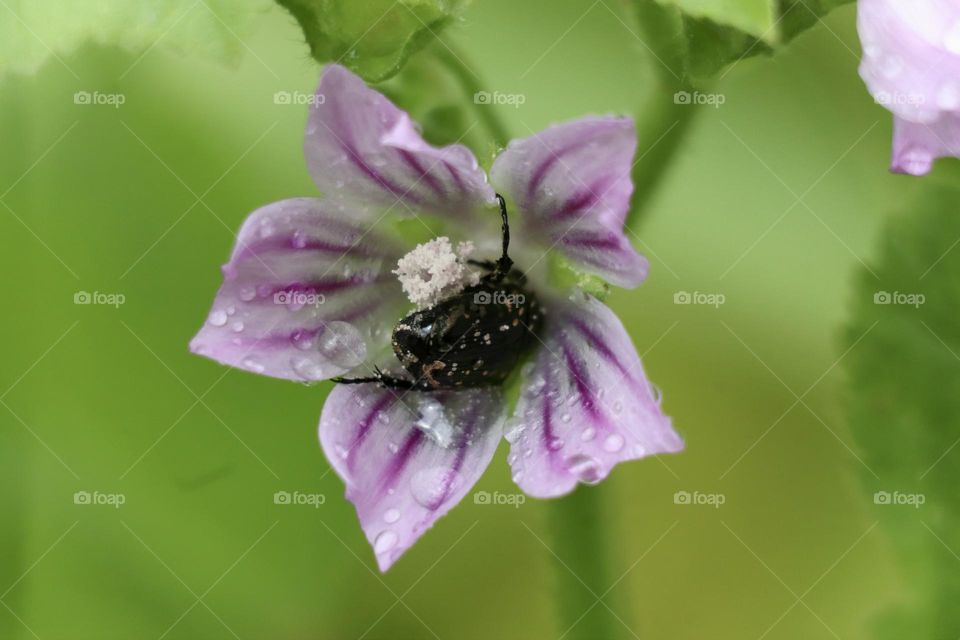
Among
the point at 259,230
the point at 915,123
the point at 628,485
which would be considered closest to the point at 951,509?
the point at 628,485

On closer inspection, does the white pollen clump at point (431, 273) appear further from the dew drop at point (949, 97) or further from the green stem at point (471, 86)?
the dew drop at point (949, 97)

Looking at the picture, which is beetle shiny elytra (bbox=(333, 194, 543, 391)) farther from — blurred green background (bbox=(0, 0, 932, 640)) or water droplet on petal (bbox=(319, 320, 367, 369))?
blurred green background (bbox=(0, 0, 932, 640))

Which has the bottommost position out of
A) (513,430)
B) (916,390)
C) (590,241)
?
(916,390)

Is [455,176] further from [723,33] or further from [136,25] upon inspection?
[136,25]

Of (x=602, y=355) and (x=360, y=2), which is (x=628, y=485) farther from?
(x=360, y=2)

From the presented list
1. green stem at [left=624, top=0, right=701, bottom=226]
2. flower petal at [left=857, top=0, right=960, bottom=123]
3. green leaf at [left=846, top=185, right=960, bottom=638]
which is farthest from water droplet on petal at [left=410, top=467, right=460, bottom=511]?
green leaf at [left=846, top=185, right=960, bottom=638]

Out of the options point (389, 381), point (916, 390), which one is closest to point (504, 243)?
point (389, 381)

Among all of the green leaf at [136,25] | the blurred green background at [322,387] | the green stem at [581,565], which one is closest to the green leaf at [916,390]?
the blurred green background at [322,387]
